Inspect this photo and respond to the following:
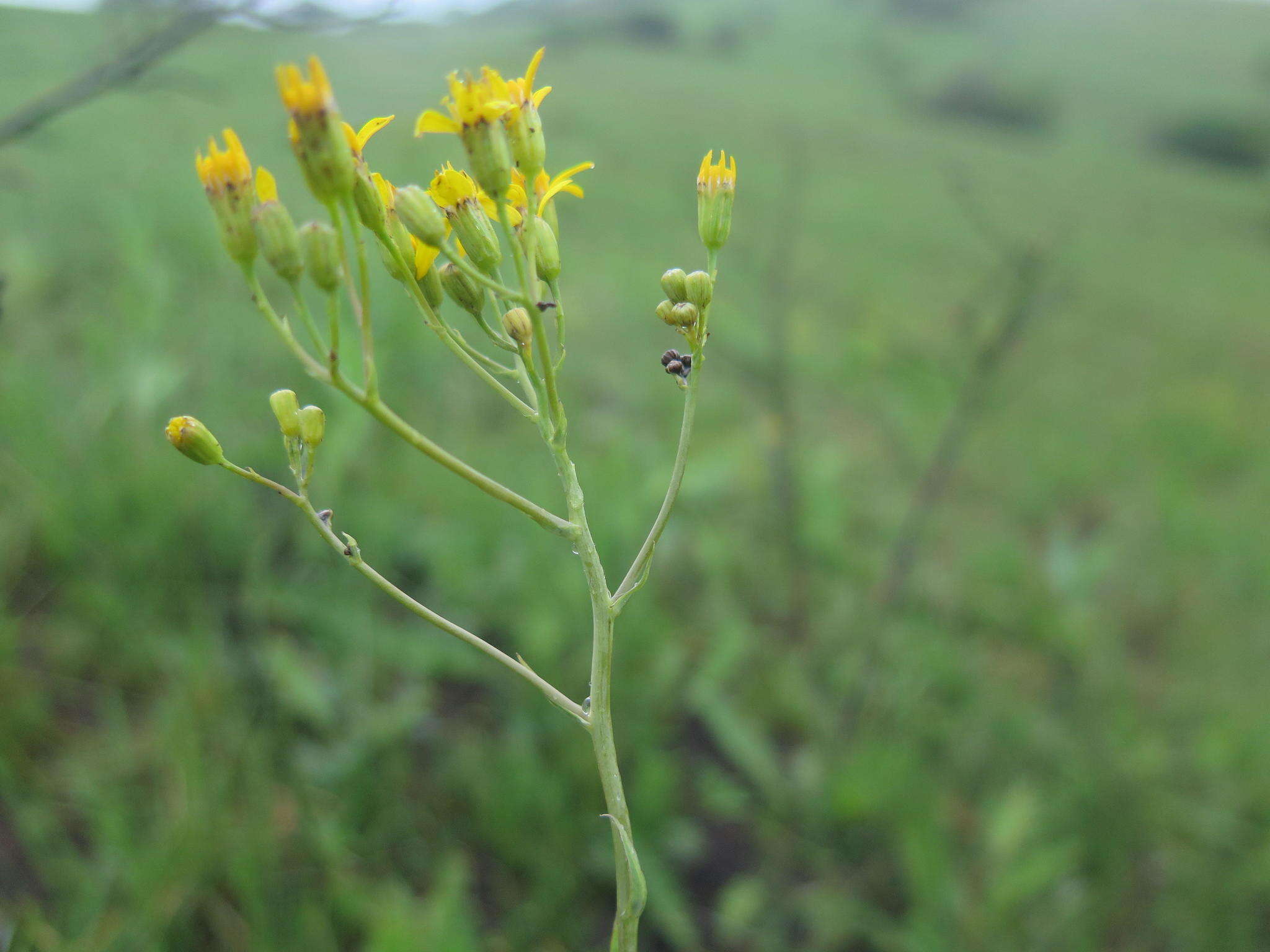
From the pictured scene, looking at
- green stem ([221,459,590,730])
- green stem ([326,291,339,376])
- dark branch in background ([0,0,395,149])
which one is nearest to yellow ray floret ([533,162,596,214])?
green stem ([326,291,339,376])

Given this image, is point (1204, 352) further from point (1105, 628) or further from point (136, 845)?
Result: point (136, 845)

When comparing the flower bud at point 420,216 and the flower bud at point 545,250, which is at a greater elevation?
the flower bud at point 420,216

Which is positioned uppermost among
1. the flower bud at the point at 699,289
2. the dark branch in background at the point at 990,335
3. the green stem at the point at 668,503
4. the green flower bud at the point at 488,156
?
the green flower bud at the point at 488,156

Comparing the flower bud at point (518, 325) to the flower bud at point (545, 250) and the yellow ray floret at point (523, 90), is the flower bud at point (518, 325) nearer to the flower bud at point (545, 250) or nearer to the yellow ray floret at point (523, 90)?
the flower bud at point (545, 250)

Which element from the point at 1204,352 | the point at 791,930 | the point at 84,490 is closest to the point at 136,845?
the point at 84,490

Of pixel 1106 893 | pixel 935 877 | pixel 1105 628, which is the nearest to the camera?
pixel 935 877

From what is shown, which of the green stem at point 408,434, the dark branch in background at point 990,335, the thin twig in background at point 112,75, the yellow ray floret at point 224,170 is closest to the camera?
the green stem at point 408,434

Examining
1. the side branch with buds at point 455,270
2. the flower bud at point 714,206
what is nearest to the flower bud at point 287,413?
the side branch with buds at point 455,270

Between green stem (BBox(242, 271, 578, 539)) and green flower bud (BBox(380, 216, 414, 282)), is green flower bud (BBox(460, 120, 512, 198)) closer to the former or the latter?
green flower bud (BBox(380, 216, 414, 282))
